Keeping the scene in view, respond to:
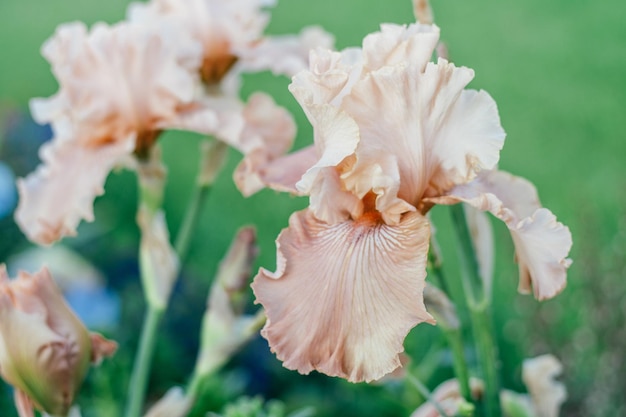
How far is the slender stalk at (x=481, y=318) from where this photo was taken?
59 centimetres

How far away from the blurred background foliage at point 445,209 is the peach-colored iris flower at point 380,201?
29 centimetres

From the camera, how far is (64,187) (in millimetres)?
743

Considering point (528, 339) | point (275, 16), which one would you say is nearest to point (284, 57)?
point (528, 339)

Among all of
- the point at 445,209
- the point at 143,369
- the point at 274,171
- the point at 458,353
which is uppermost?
the point at 274,171

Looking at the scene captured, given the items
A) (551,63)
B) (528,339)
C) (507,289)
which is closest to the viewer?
(528,339)

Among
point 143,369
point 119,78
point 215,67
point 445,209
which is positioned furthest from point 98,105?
point 445,209

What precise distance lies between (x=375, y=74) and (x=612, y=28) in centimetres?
190

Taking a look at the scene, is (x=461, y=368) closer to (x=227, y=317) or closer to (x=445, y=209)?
(x=227, y=317)

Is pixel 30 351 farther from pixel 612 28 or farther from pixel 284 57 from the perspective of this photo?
pixel 612 28

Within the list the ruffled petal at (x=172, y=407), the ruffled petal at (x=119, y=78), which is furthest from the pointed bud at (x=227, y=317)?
the ruffled petal at (x=119, y=78)

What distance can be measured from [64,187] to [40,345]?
181 millimetres

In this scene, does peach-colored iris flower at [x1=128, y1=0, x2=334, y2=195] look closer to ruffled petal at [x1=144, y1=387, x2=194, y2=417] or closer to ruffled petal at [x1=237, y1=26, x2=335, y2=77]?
ruffled petal at [x1=237, y1=26, x2=335, y2=77]

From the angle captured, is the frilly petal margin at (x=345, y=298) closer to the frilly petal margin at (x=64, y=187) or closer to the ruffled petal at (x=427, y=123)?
the ruffled petal at (x=427, y=123)

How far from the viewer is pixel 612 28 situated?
7.25 feet
